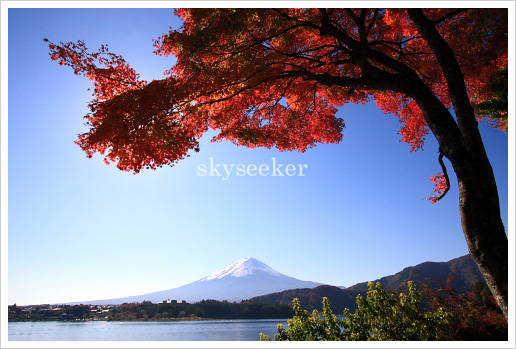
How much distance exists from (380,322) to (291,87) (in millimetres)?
5161

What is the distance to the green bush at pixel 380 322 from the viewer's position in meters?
4.83

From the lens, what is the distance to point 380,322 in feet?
16.0

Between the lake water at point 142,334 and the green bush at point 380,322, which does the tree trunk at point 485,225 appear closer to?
the green bush at point 380,322

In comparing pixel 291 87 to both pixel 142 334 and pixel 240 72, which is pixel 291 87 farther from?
pixel 142 334

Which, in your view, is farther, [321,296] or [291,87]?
[321,296]

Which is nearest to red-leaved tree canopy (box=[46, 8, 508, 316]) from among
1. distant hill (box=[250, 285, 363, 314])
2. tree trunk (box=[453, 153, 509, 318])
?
tree trunk (box=[453, 153, 509, 318])

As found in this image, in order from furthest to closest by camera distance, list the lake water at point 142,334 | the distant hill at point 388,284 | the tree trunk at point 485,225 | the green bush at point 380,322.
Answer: the lake water at point 142,334 → the distant hill at point 388,284 → the green bush at point 380,322 → the tree trunk at point 485,225

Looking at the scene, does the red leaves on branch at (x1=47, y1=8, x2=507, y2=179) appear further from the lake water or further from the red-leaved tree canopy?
the lake water

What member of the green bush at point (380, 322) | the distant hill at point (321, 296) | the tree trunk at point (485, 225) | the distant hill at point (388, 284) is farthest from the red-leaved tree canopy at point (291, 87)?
the distant hill at point (321, 296)

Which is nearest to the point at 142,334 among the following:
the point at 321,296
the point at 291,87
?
the point at 321,296

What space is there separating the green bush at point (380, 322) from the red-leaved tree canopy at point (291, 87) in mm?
1690

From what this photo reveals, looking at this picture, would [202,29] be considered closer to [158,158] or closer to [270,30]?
[270,30]

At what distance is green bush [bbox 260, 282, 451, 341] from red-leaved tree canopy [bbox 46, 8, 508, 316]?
5.54 feet

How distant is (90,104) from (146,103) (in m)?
0.89
